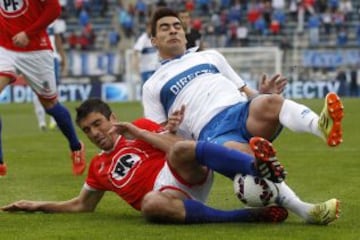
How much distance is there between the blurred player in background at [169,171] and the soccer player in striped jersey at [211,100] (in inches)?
11.5

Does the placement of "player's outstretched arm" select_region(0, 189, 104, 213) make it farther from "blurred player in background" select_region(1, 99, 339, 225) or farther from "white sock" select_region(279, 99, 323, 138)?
"white sock" select_region(279, 99, 323, 138)

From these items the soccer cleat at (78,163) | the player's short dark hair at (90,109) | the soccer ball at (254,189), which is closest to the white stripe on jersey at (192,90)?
the player's short dark hair at (90,109)

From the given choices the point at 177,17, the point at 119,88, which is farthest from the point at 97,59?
the point at 177,17

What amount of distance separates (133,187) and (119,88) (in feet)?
93.5

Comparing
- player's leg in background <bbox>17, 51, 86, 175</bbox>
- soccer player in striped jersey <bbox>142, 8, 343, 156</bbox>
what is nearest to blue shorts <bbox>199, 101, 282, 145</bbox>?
soccer player in striped jersey <bbox>142, 8, 343, 156</bbox>

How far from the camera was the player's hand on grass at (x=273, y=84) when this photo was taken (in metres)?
7.70

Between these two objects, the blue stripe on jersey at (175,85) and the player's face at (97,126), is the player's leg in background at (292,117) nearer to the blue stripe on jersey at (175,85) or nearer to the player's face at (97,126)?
the blue stripe on jersey at (175,85)

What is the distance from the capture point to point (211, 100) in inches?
313

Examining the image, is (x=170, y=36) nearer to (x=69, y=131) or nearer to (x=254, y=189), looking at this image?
(x=254, y=189)

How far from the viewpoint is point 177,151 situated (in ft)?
23.0

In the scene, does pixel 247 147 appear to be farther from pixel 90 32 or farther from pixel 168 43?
pixel 90 32

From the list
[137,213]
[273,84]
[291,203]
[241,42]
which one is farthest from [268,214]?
[241,42]

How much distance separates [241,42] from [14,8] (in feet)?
99.4

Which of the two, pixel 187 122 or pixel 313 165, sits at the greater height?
pixel 187 122
